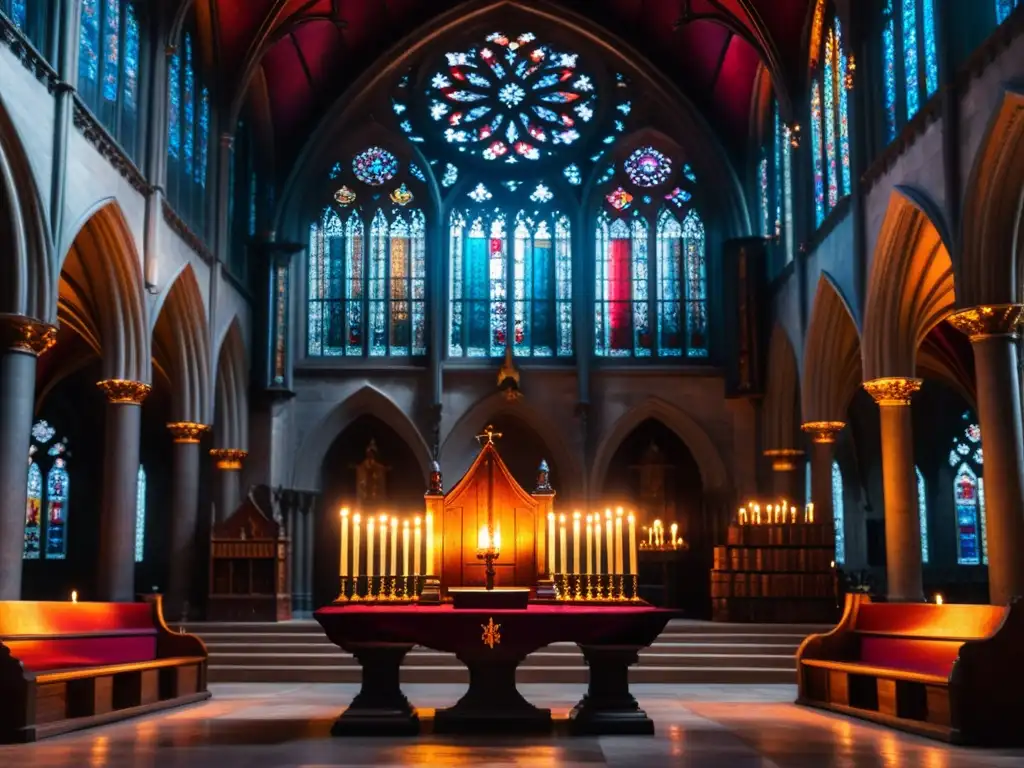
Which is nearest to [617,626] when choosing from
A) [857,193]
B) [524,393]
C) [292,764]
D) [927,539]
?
[292,764]

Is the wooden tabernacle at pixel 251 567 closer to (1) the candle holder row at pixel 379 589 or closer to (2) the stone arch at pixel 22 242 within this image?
(2) the stone arch at pixel 22 242

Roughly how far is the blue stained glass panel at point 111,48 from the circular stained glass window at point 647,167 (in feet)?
40.2

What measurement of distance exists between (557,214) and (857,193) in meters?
9.53

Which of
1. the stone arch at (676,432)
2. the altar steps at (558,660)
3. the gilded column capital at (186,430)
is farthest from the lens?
the stone arch at (676,432)

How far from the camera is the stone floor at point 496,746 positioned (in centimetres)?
783

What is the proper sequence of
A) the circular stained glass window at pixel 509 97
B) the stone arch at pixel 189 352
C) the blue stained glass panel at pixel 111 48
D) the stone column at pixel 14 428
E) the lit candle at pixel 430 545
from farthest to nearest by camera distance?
the circular stained glass window at pixel 509 97 < the stone arch at pixel 189 352 < the blue stained glass panel at pixel 111 48 < the stone column at pixel 14 428 < the lit candle at pixel 430 545

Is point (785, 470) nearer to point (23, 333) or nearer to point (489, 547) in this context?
point (23, 333)

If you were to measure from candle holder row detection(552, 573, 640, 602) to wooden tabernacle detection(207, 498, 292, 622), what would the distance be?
36.4 ft

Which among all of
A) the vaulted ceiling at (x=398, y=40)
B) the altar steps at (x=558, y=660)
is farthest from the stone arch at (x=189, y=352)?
the altar steps at (x=558, y=660)

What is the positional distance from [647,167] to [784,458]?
7125mm

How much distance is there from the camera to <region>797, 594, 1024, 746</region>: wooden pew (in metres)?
8.97

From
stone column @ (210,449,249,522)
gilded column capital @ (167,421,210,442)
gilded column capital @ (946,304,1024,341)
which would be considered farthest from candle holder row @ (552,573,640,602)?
stone column @ (210,449,249,522)

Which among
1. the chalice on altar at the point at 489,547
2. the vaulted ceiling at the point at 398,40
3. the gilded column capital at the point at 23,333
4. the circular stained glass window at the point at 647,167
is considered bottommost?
the chalice on altar at the point at 489,547

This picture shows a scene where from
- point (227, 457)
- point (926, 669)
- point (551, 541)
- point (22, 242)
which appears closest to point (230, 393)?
point (227, 457)
